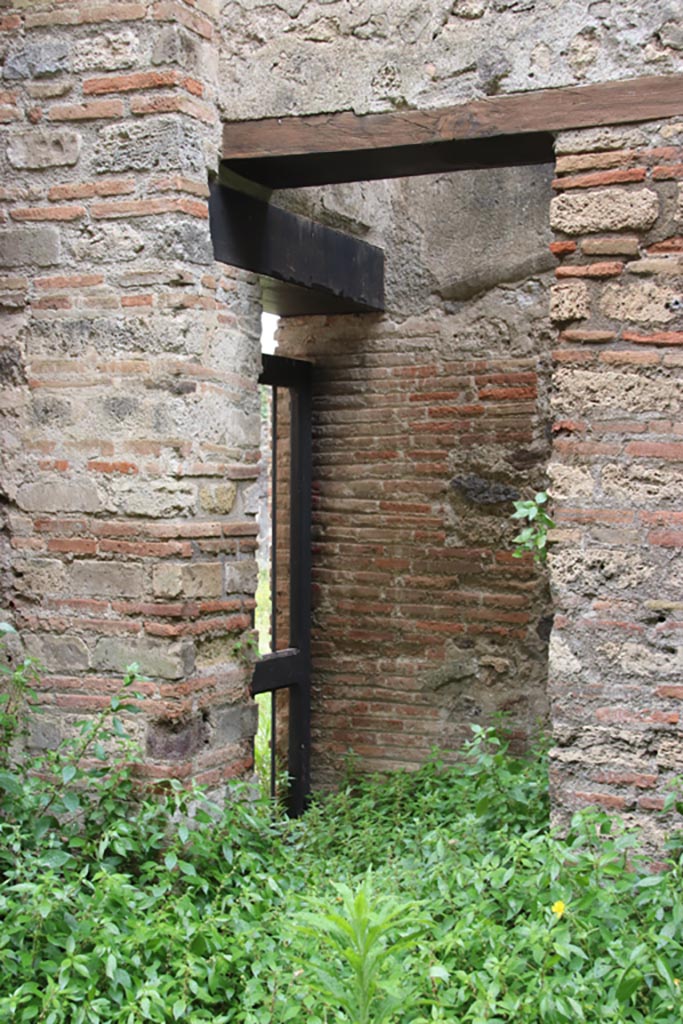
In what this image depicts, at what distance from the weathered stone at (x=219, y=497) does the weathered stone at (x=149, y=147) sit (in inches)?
48.2

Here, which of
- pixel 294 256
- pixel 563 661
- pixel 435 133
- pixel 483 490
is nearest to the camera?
pixel 563 661

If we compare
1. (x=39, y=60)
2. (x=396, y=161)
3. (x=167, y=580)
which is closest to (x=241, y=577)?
(x=167, y=580)

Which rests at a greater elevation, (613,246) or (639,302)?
(613,246)

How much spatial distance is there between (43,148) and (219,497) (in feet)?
5.00

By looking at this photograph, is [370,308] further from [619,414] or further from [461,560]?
[619,414]

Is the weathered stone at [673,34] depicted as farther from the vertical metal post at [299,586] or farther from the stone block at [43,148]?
the vertical metal post at [299,586]

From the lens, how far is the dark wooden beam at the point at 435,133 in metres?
4.12

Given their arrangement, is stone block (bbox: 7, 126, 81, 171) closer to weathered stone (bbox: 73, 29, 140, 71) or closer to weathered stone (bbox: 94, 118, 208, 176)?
weathered stone (bbox: 94, 118, 208, 176)

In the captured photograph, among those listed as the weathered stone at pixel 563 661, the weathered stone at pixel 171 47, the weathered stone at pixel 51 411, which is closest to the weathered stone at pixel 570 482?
the weathered stone at pixel 563 661

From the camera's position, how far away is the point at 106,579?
15.2ft

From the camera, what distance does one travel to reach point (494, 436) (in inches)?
254

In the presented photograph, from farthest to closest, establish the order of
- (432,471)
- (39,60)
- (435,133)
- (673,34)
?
(432,471) < (39,60) < (435,133) < (673,34)

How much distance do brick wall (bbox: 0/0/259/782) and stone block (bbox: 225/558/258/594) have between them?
0.14ft

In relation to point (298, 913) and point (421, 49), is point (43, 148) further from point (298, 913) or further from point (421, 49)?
point (298, 913)
